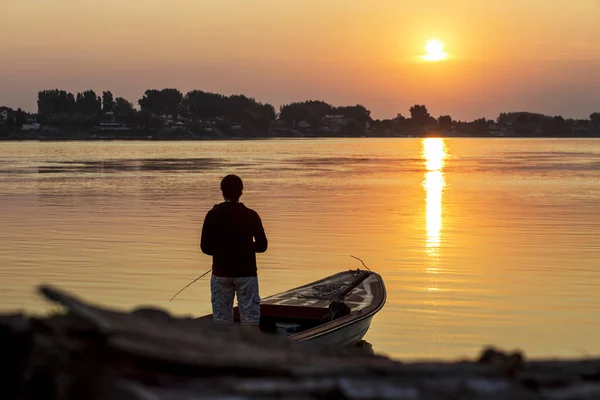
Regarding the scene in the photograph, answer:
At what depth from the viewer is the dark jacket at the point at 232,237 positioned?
9.89 metres

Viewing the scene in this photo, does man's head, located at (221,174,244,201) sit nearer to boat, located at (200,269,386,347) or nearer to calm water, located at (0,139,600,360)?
boat, located at (200,269,386,347)

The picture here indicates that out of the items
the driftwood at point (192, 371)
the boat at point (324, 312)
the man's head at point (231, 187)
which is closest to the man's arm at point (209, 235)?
the man's head at point (231, 187)

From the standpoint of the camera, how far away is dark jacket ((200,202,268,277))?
989 cm

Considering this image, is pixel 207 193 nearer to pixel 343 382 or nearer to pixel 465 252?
pixel 465 252

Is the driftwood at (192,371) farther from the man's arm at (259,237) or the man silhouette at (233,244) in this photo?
the man's arm at (259,237)

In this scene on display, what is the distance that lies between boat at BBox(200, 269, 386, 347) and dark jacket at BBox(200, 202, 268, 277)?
6.60ft

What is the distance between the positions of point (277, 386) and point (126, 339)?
0.55 meters

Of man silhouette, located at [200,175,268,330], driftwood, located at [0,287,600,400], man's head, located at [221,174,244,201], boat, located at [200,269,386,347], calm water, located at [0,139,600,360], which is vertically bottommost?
calm water, located at [0,139,600,360]

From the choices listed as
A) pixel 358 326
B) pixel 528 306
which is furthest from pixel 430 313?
pixel 358 326

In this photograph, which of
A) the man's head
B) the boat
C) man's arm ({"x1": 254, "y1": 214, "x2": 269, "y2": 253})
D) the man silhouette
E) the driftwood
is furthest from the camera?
the boat

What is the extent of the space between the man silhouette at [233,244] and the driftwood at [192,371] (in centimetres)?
600

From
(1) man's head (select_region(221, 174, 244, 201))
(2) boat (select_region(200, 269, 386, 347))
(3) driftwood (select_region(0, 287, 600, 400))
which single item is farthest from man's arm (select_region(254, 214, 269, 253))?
(3) driftwood (select_region(0, 287, 600, 400))

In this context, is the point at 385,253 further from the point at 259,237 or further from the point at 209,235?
the point at 209,235

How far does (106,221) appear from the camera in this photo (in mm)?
37031
